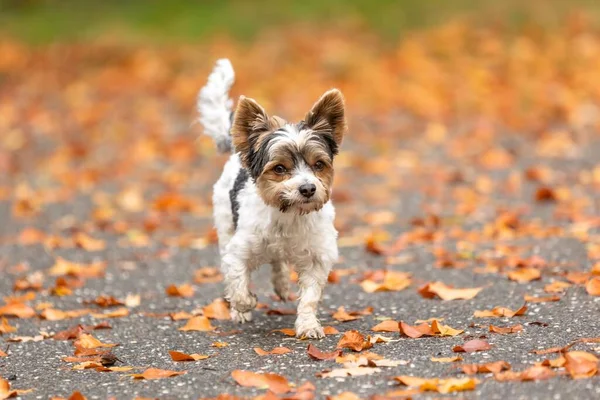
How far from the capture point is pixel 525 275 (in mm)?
8141

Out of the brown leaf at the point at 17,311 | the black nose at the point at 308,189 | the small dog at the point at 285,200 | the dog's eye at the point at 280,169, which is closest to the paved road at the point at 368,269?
the brown leaf at the point at 17,311

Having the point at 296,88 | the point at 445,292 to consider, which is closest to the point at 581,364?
the point at 445,292

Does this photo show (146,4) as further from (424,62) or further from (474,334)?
(474,334)

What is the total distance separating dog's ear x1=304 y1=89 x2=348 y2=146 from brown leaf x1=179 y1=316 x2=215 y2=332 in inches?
64.0

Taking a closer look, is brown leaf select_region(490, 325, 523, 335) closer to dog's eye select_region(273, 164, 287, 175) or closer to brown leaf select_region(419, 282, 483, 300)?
brown leaf select_region(419, 282, 483, 300)

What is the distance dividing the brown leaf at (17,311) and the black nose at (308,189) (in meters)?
2.71

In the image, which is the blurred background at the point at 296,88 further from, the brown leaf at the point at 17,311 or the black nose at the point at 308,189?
the black nose at the point at 308,189

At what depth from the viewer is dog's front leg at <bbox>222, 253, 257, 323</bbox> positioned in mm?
6992

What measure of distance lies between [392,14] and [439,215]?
42.5ft

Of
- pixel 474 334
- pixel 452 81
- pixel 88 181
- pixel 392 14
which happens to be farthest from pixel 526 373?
pixel 392 14

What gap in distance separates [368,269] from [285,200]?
307 centimetres

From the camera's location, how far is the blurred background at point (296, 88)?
1454 centimetres

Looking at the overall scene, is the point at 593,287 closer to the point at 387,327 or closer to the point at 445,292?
the point at 445,292

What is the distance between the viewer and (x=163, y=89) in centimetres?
2089
